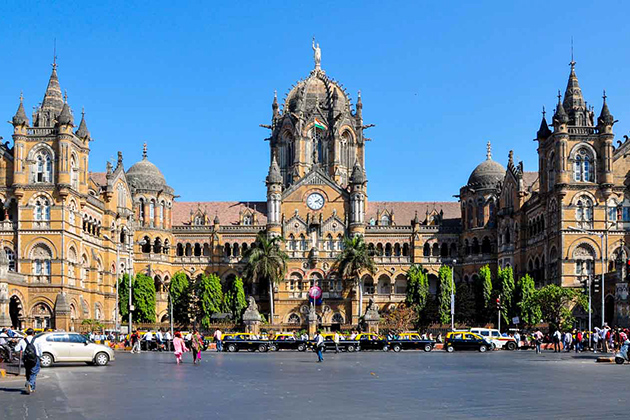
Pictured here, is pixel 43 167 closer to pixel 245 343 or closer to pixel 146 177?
pixel 146 177

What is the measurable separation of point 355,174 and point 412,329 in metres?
20.8

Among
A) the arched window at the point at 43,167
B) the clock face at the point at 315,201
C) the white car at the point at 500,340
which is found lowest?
the white car at the point at 500,340

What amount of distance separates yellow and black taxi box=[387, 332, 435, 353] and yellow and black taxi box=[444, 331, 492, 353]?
181 cm

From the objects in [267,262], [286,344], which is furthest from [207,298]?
[286,344]

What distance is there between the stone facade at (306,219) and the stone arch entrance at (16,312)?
21cm

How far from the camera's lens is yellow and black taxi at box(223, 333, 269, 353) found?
6531 cm

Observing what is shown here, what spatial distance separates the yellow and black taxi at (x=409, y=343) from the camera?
66.4 meters

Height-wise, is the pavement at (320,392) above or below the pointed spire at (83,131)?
below

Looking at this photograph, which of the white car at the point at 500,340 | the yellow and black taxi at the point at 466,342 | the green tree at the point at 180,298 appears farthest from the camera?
the green tree at the point at 180,298

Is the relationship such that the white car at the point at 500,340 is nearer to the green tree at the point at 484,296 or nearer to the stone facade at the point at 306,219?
the stone facade at the point at 306,219

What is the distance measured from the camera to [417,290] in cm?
9994

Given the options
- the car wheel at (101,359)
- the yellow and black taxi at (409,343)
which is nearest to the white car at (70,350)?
the car wheel at (101,359)

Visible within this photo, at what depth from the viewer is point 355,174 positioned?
10750cm

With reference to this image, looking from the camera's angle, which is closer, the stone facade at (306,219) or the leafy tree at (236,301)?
the stone facade at (306,219)
